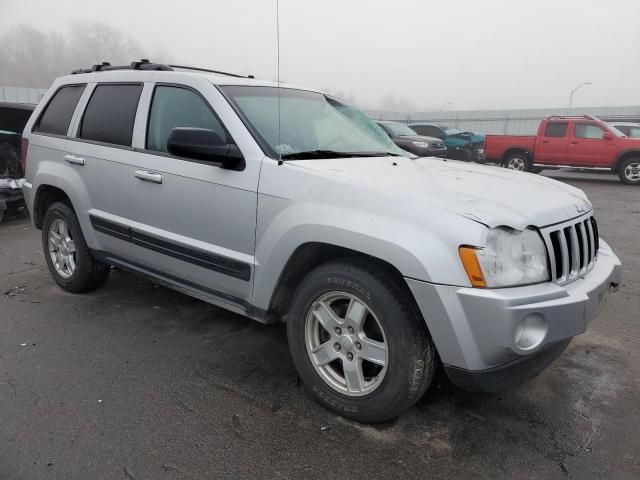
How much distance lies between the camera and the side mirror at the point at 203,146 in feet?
9.04

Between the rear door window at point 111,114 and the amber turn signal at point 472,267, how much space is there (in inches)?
102

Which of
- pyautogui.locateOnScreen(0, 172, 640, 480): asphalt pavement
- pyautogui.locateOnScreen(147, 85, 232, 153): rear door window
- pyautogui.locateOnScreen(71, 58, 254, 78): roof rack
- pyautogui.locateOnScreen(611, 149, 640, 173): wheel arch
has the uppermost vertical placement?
pyautogui.locateOnScreen(71, 58, 254, 78): roof rack

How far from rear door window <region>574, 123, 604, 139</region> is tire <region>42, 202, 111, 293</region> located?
46.3ft

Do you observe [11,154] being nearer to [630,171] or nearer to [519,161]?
[519,161]

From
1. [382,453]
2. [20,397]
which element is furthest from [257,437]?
[20,397]

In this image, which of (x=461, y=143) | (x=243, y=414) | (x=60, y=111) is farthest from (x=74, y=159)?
(x=461, y=143)

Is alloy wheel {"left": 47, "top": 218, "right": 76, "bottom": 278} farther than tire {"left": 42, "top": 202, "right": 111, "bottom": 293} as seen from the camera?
Yes

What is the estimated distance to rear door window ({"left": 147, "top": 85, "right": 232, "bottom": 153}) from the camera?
3.21 metres

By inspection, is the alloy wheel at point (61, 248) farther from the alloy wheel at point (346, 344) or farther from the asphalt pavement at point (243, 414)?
the alloy wheel at point (346, 344)

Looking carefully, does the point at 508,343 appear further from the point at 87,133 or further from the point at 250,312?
the point at 87,133

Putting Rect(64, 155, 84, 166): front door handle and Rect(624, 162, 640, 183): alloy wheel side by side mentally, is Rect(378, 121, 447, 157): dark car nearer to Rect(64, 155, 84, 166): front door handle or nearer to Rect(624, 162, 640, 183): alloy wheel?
Rect(624, 162, 640, 183): alloy wheel

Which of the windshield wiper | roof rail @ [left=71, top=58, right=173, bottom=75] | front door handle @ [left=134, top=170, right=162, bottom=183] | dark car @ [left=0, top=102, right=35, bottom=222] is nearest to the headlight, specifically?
the windshield wiper

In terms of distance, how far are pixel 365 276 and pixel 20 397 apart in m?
2.07

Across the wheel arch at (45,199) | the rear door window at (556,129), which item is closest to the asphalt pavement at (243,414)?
the wheel arch at (45,199)
